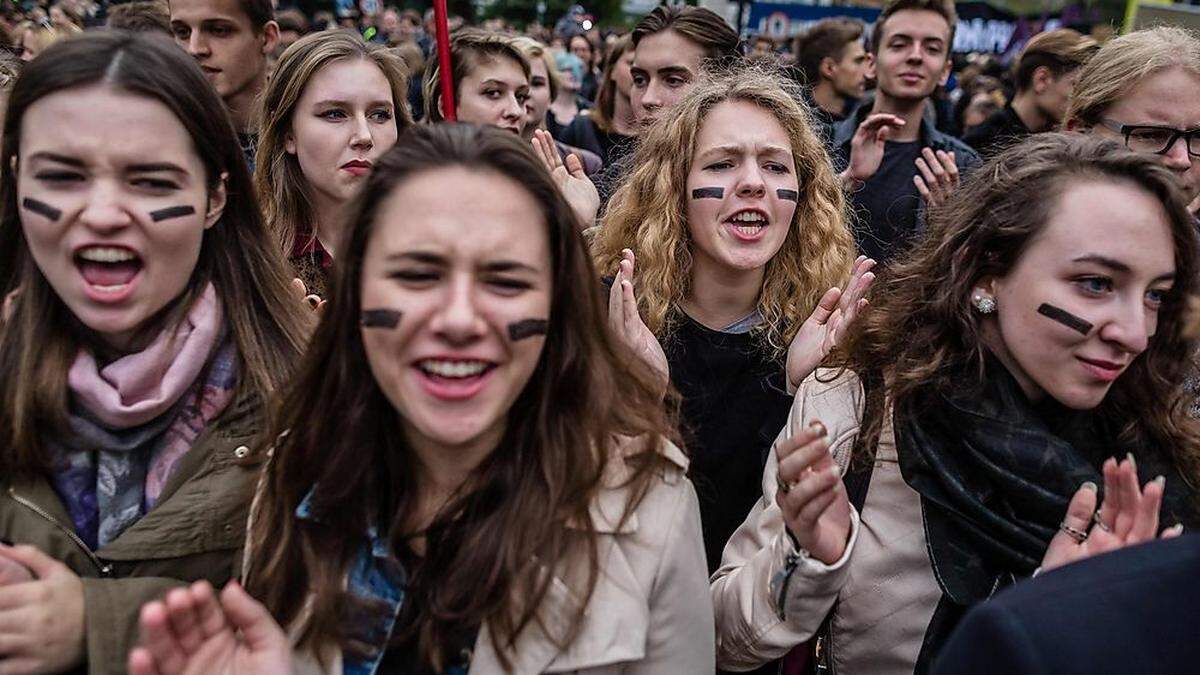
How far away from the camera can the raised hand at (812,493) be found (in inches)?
68.3

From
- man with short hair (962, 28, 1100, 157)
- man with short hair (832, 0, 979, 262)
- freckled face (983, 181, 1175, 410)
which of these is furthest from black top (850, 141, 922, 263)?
freckled face (983, 181, 1175, 410)

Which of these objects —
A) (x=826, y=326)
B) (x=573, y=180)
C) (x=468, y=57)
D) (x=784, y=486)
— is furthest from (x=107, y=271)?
(x=468, y=57)

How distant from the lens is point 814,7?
1711 centimetres

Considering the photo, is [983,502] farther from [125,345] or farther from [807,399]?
[125,345]

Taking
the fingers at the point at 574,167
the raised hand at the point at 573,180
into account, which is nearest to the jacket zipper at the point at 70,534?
the raised hand at the point at 573,180

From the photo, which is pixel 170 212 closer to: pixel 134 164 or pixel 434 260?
pixel 134 164

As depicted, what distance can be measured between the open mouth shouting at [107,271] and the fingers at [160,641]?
62 centimetres

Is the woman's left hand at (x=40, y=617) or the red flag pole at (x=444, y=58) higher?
the red flag pole at (x=444, y=58)

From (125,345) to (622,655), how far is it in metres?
1.14

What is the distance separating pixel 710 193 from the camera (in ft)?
9.50

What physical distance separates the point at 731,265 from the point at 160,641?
5.93ft

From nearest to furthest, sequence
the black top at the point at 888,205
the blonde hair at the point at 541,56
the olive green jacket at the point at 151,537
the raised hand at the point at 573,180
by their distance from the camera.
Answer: the olive green jacket at the point at 151,537 < the raised hand at the point at 573,180 < the black top at the point at 888,205 < the blonde hair at the point at 541,56

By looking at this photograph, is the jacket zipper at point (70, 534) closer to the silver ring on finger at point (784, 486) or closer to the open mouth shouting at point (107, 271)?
the open mouth shouting at point (107, 271)

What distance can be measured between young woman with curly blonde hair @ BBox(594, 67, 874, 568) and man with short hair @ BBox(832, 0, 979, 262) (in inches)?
37.9
